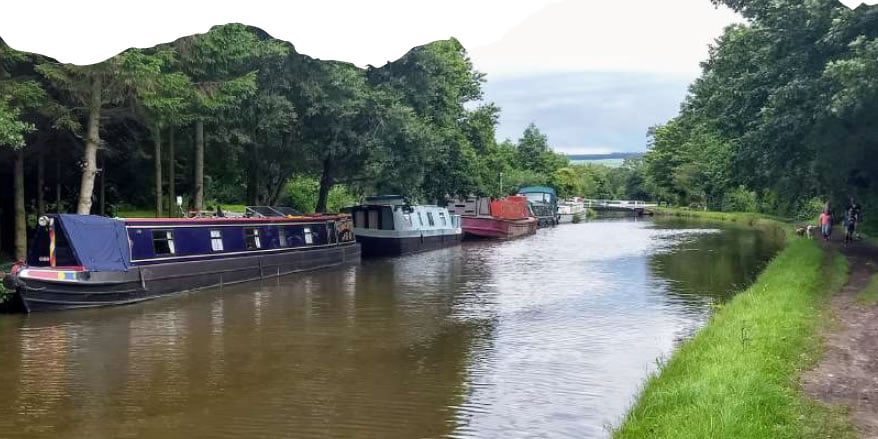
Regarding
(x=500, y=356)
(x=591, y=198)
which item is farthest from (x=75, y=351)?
(x=591, y=198)

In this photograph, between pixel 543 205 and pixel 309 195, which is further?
pixel 543 205

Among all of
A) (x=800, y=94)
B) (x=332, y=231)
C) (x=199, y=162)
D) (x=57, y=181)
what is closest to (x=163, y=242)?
(x=199, y=162)

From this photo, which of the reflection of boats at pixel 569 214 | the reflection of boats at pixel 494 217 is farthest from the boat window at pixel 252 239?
the reflection of boats at pixel 569 214

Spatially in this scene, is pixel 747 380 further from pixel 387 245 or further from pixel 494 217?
pixel 494 217

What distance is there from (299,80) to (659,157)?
63865 mm

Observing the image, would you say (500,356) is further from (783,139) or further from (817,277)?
(783,139)

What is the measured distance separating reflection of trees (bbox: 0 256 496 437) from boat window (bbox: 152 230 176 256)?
1307 mm

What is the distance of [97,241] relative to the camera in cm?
1692

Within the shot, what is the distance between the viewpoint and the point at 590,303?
685 inches

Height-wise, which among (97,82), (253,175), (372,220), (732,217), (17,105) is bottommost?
(732,217)

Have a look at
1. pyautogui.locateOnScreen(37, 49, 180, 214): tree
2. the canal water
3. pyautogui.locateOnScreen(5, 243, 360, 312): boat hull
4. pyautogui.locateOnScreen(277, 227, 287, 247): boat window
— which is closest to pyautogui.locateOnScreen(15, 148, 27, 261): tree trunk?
pyautogui.locateOnScreen(37, 49, 180, 214): tree

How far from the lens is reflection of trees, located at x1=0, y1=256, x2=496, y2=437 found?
8.74 metres

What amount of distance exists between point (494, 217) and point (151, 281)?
27057 millimetres

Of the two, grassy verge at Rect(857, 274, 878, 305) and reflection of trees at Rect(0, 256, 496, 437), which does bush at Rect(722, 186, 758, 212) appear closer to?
grassy verge at Rect(857, 274, 878, 305)
